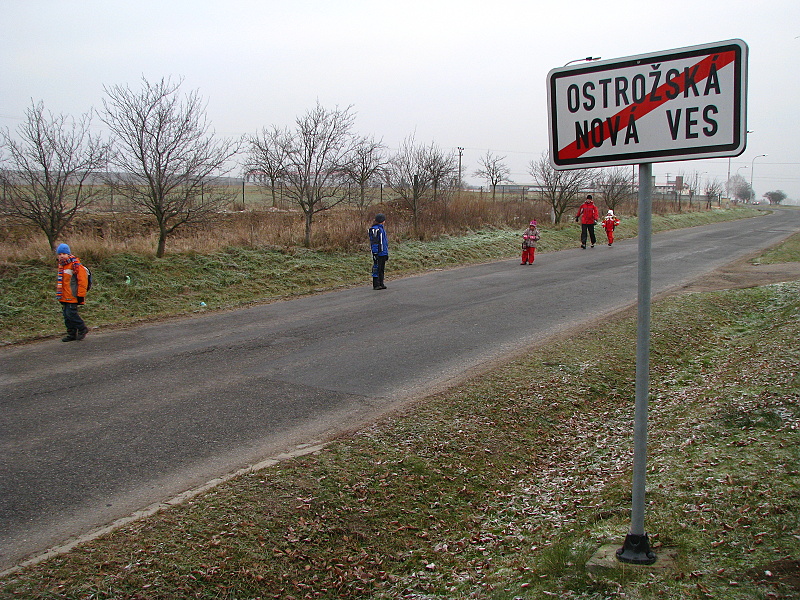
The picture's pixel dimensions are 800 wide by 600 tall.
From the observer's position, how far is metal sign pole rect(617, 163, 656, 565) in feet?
9.88

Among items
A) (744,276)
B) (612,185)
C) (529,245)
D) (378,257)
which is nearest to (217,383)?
(378,257)

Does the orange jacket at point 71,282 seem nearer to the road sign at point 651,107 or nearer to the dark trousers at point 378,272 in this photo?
the dark trousers at point 378,272

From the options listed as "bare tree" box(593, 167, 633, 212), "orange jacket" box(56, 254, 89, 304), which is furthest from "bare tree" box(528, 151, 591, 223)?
"orange jacket" box(56, 254, 89, 304)

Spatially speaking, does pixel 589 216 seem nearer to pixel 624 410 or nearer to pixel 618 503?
pixel 624 410

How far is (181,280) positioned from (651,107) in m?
12.5

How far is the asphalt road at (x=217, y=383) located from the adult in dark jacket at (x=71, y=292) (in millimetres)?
275

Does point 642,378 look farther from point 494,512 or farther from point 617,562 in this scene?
point 494,512

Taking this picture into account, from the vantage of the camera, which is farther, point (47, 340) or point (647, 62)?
point (47, 340)

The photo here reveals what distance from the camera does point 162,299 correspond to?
Answer: 41.7 ft

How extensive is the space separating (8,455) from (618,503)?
4952 millimetres

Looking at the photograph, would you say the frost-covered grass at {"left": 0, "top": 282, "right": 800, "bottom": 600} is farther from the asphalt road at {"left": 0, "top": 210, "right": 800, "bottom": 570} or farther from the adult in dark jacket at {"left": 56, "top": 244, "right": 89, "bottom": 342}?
the adult in dark jacket at {"left": 56, "top": 244, "right": 89, "bottom": 342}

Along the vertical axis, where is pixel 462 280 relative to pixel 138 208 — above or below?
below

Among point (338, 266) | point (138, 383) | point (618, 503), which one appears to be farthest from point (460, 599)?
point (338, 266)

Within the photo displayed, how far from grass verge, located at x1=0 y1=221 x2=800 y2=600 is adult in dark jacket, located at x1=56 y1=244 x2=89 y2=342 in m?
6.24
